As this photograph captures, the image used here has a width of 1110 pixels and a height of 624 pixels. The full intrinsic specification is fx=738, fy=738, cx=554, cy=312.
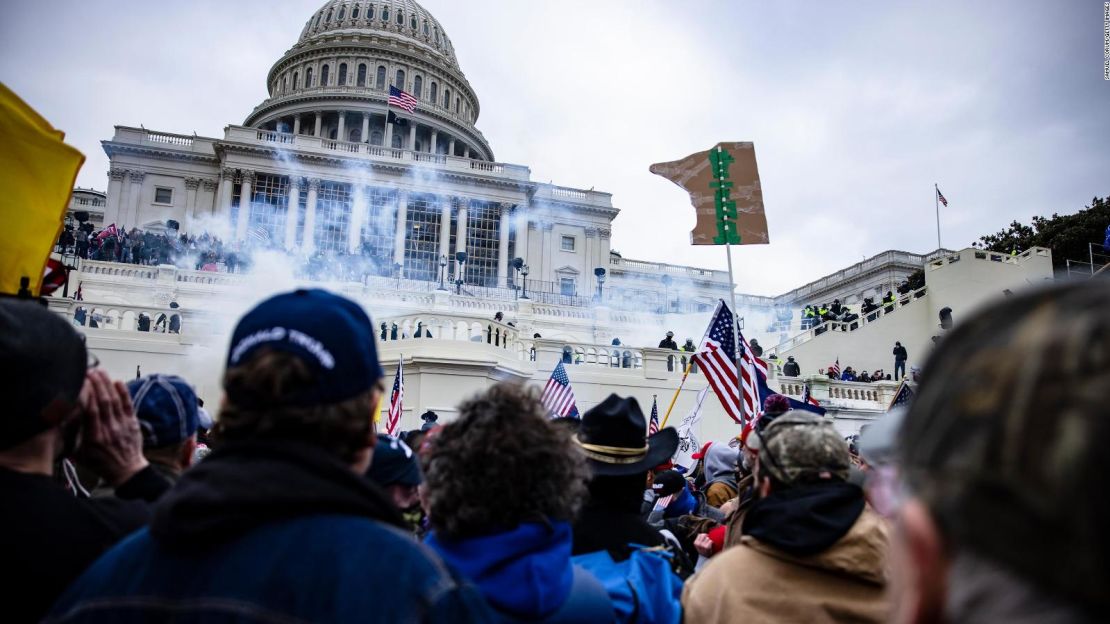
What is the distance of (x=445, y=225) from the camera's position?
50.7 metres

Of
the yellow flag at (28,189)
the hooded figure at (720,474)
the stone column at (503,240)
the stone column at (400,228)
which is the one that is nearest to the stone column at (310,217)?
the stone column at (400,228)

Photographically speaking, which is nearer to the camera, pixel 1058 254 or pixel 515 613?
pixel 515 613

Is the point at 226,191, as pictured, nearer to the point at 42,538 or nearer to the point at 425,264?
the point at 425,264

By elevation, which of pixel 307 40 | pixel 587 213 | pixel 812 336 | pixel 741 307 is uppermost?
pixel 307 40

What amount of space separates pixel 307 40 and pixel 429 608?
252 ft

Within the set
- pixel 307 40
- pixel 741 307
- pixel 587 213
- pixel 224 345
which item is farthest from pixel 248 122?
pixel 224 345

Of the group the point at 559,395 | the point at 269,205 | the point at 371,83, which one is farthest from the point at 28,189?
the point at 371,83

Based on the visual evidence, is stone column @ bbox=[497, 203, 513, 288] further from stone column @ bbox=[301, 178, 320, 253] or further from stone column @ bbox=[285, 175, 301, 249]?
stone column @ bbox=[285, 175, 301, 249]

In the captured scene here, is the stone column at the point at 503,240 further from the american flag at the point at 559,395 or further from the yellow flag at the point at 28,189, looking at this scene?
the yellow flag at the point at 28,189

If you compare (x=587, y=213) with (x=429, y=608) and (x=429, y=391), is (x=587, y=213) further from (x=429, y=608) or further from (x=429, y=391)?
(x=429, y=608)

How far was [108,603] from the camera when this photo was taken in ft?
4.22

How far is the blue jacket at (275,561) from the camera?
1.22m

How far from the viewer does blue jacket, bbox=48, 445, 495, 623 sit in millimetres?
1220

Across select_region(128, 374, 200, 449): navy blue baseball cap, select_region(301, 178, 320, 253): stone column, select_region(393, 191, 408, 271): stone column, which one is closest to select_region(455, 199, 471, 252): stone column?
select_region(393, 191, 408, 271): stone column
